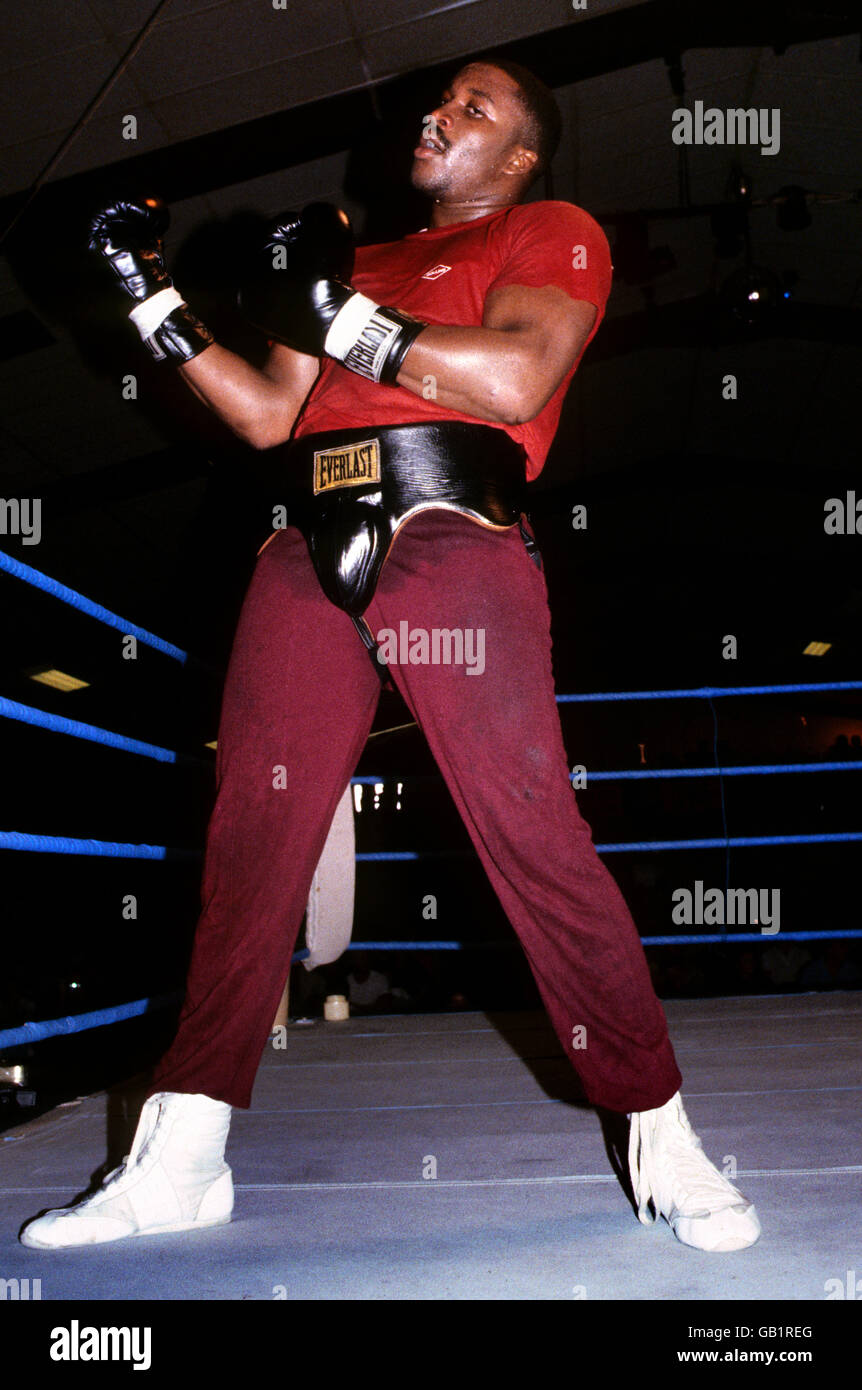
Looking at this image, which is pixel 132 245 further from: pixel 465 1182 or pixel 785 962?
pixel 785 962

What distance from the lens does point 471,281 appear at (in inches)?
47.1

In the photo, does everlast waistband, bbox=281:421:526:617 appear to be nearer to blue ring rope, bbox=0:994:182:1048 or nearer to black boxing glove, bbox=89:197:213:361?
black boxing glove, bbox=89:197:213:361

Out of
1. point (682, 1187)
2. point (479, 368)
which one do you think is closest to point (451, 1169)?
point (682, 1187)

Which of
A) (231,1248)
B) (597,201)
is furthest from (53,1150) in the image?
(597,201)

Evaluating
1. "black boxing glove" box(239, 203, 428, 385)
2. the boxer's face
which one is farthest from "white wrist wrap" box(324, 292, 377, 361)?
the boxer's face

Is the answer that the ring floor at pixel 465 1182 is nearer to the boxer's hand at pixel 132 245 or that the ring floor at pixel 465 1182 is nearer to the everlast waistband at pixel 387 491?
the everlast waistband at pixel 387 491

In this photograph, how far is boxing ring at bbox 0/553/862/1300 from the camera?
0.86 metres

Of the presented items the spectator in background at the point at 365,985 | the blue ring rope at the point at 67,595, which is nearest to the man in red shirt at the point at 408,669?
the blue ring rope at the point at 67,595

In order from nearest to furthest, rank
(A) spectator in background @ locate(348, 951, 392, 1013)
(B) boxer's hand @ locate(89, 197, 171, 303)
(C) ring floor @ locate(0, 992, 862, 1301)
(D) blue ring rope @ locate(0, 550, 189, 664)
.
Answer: (C) ring floor @ locate(0, 992, 862, 1301)
(B) boxer's hand @ locate(89, 197, 171, 303)
(D) blue ring rope @ locate(0, 550, 189, 664)
(A) spectator in background @ locate(348, 951, 392, 1013)

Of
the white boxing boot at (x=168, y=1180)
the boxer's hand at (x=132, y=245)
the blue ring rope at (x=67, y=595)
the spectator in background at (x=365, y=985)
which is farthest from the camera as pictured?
the spectator in background at (x=365, y=985)

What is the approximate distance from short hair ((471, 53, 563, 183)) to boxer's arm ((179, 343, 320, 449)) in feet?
1.38

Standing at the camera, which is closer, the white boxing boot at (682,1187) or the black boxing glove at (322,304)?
the white boxing boot at (682,1187)

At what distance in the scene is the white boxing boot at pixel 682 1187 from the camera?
0.91 m

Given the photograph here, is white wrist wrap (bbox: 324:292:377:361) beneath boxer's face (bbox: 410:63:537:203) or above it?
beneath
